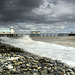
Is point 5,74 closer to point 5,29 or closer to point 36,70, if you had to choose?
point 36,70

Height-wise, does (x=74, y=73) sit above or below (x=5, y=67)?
below

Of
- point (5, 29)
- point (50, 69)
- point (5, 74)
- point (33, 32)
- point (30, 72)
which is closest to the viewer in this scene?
point (5, 74)

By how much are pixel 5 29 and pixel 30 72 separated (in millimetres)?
137684

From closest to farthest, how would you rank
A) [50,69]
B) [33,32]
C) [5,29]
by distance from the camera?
[50,69], [33,32], [5,29]

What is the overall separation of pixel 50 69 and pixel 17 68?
143 centimetres

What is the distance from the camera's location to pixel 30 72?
3.86 meters

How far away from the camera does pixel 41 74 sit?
3750mm

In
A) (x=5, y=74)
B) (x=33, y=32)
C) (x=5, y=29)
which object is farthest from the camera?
(x=5, y=29)

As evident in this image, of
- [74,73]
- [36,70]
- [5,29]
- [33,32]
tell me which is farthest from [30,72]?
[5,29]

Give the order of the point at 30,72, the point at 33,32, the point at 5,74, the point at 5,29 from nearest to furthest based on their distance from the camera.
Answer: the point at 5,74, the point at 30,72, the point at 33,32, the point at 5,29

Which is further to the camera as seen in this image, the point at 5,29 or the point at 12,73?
the point at 5,29

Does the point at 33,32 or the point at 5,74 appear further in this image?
the point at 33,32

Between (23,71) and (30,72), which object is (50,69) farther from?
(23,71)

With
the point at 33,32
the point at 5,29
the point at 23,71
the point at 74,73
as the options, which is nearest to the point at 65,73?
the point at 74,73
